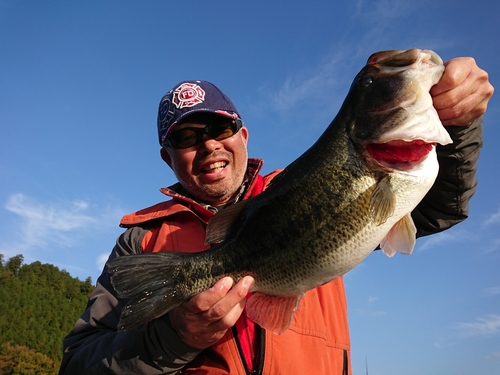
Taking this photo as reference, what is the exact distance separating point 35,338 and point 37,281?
994 inches

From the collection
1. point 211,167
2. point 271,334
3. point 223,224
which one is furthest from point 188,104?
point 271,334

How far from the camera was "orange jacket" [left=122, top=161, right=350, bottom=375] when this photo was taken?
3662 mm

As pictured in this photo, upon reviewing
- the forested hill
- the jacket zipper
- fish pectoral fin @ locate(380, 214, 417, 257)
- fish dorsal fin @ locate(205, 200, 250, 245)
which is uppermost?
the forested hill

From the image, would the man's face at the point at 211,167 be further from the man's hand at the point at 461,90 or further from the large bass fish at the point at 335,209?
the man's hand at the point at 461,90

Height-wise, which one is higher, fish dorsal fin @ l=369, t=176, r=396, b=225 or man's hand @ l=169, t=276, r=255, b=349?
fish dorsal fin @ l=369, t=176, r=396, b=225

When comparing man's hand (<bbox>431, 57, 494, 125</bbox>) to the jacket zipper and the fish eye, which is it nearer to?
the fish eye

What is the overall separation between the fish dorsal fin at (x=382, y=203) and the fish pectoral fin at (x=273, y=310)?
834mm

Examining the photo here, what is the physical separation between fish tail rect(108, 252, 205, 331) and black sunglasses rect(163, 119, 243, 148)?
1718mm

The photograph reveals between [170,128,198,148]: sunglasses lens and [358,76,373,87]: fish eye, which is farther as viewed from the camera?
[170,128,198,148]: sunglasses lens

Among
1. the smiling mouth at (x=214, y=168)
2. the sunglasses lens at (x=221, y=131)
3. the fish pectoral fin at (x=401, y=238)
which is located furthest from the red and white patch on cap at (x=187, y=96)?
the fish pectoral fin at (x=401, y=238)

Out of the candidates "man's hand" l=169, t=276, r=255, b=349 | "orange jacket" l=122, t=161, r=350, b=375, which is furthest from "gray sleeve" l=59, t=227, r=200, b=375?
"orange jacket" l=122, t=161, r=350, b=375

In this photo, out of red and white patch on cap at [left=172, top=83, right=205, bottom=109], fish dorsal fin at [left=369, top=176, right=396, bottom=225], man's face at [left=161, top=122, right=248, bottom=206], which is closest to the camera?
fish dorsal fin at [left=369, top=176, right=396, bottom=225]

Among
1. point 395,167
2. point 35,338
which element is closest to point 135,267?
point 395,167

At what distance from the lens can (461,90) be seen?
3.07m
